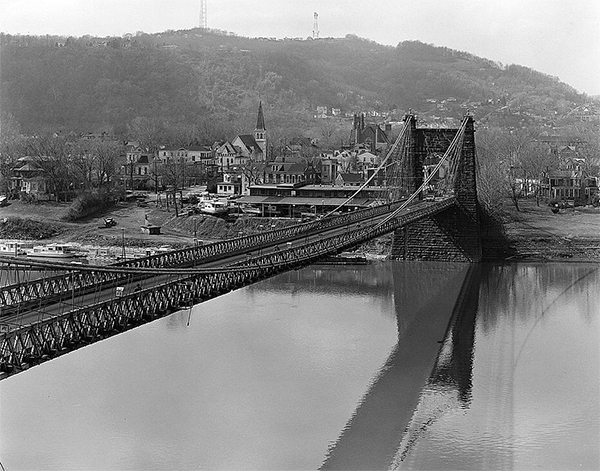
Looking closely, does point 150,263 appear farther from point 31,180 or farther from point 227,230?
point 31,180

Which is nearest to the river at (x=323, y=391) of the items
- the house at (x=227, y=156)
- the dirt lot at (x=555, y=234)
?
the dirt lot at (x=555, y=234)

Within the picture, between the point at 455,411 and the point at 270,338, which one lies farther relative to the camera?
the point at 270,338

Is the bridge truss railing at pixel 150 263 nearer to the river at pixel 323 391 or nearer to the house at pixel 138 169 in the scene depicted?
the river at pixel 323 391

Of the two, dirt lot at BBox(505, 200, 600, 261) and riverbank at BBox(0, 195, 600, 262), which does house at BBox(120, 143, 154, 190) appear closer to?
riverbank at BBox(0, 195, 600, 262)

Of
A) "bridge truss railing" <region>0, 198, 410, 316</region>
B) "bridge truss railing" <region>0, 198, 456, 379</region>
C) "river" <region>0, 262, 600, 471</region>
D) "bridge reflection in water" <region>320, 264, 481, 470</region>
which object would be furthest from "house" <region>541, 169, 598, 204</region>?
"bridge truss railing" <region>0, 198, 456, 379</region>

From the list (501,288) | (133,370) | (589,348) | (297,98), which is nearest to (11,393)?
(133,370)

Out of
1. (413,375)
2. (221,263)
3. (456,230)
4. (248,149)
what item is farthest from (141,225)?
(413,375)

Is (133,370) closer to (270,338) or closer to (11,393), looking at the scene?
(11,393)
